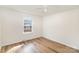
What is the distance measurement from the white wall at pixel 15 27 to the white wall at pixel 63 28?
0.17 meters

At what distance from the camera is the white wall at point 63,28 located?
4.67ft

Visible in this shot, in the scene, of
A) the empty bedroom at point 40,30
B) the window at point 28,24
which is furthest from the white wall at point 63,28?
the window at point 28,24

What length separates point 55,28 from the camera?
63.3 inches

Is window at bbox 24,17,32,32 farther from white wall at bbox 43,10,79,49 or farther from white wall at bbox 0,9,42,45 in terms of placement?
white wall at bbox 43,10,79,49

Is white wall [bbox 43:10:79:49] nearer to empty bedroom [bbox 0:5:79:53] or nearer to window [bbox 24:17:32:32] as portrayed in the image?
empty bedroom [bbox 0:5:79:53]

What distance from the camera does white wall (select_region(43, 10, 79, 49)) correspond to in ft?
4.67

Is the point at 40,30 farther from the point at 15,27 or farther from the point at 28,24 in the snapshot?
the point at 15,27

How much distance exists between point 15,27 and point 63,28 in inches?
36.3

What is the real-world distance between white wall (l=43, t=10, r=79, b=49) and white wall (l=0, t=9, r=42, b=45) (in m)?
0.17

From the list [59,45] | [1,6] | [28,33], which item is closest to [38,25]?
[28,33]

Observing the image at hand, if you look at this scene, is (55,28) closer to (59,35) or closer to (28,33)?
(59,35)

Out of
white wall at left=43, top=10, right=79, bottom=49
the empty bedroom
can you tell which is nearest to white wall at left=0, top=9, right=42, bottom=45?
the empty bedroom

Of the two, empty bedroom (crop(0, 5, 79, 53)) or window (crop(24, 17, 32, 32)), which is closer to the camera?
empty bedroom (crop(0, 5, 79, 53))

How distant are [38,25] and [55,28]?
0.36 meters
